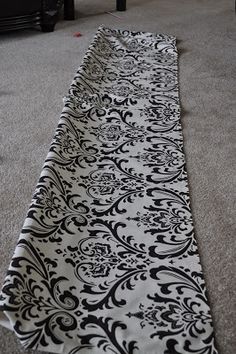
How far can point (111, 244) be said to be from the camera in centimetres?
122

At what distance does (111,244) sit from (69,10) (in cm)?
205

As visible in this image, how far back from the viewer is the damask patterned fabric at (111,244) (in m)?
0.98

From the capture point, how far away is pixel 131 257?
1178mm

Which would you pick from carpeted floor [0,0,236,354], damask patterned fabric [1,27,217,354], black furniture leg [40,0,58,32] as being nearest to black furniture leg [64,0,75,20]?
carpeted floor [0,0,236,354]

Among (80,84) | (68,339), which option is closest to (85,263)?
(68,339)

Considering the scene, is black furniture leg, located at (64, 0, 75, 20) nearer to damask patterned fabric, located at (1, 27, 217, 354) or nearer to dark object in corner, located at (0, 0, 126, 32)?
dark object in corner, located at (0, 0, 126, 32)

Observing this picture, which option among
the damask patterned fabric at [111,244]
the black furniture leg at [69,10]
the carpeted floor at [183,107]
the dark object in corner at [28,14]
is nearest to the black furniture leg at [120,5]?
the carpeted floor at [183,107]

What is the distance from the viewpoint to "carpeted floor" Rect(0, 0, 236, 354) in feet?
4.01

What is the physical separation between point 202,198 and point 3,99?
38.1 inches

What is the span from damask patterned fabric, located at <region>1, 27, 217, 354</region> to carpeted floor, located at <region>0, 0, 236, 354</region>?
0.05m

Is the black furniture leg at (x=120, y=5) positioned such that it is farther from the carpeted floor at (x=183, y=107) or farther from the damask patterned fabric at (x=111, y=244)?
the damask patterned fabric at (x=111, y=244)

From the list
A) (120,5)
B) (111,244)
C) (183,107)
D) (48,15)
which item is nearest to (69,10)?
(48,15)

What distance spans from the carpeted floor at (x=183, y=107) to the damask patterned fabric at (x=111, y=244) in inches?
2.1

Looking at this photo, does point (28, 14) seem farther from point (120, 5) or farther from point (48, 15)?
point (120, 5)
